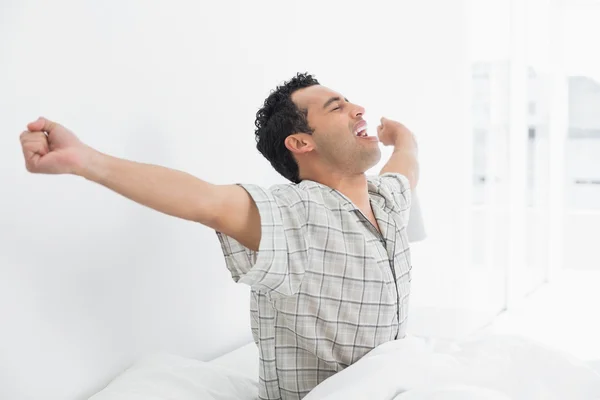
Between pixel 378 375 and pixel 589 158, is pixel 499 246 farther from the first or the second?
pixel 378 375

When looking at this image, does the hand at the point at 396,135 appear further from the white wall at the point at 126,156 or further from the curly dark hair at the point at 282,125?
the curly dark hair at the point at 282,125

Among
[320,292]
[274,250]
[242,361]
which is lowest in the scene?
[242,361]

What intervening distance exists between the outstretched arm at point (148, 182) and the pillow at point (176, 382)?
0.39 m

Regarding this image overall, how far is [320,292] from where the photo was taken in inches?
62.9

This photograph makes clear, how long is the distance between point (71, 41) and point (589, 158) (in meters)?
5.47

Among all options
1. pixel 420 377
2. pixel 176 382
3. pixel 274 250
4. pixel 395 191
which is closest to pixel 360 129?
pixel 395 191

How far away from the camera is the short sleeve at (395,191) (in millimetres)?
1885

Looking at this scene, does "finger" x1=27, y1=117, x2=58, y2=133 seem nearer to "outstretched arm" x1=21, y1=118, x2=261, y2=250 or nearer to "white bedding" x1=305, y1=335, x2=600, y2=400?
"outstretched arm" x1=21, y1=118, x2=261, y2=250

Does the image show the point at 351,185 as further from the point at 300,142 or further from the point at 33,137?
the point at 33,137

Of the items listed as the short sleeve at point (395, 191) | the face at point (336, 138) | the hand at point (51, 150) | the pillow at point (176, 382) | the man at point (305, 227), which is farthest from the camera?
the short sleeve at point (395, 191)

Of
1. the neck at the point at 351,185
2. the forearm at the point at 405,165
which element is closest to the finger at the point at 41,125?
the neck at the point at 351,185

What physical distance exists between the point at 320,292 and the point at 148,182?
500 mm

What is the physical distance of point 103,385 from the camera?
167 centimetres

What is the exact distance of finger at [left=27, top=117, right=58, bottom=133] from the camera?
3.90 feet
